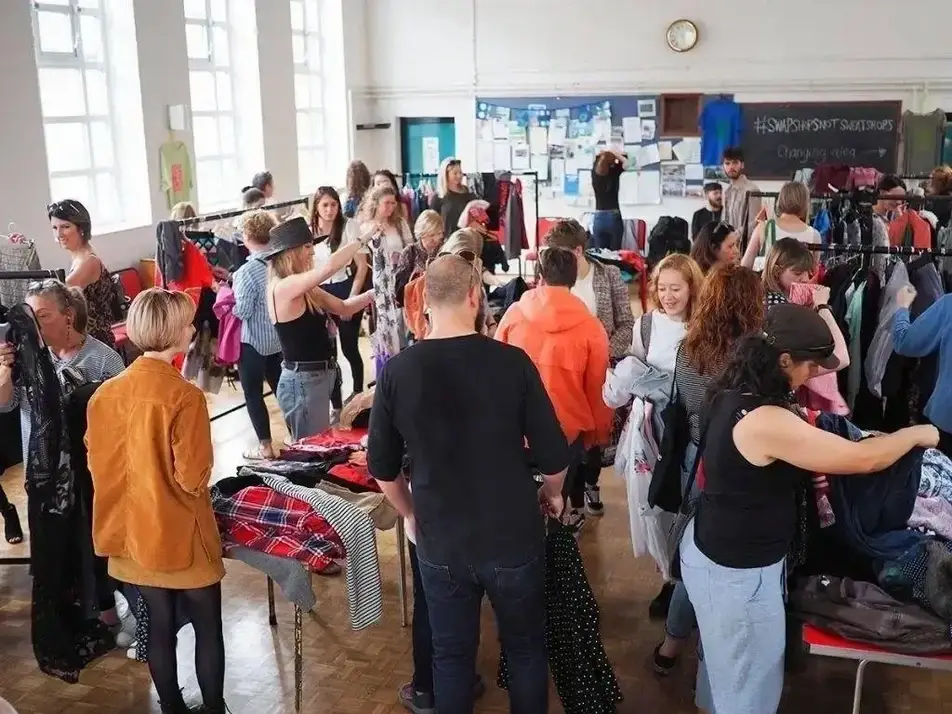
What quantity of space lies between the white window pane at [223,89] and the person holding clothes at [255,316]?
504 cm

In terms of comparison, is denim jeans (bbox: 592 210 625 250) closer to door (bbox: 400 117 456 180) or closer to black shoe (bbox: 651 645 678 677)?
door (bbox: 400 117 456 180)

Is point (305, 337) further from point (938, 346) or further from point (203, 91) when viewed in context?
point (203, 91)

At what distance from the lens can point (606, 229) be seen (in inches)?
348

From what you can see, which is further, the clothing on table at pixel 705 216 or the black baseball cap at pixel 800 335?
the clothing on table at pixel 705 216

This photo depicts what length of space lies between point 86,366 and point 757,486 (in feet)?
7.73

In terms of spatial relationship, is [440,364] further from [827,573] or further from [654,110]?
[654,110]

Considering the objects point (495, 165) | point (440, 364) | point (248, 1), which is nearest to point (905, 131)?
point (495, 165)

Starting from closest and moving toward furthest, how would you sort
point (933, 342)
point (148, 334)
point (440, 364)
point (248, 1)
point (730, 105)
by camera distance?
point (440, 364) < point (148, 334) < point (933, 342) < point (248, 1) < point (730, 105)

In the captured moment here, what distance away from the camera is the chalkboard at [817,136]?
396 inches

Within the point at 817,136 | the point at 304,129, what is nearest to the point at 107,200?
the point at 304,129

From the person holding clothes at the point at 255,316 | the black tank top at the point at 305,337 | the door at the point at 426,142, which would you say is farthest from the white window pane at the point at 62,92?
the door at the point at 426,142

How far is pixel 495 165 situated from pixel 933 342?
26.0 feet

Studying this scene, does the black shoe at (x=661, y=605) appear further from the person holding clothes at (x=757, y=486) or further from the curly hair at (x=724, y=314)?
the curly hair at (x=724, y=314)

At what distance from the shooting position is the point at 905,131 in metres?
9.90
